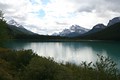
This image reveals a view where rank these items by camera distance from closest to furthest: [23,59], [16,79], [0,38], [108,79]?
[108,79] < [16,79] < [23,59] < [0,38]

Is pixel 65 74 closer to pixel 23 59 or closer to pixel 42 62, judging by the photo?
pixel 42 62

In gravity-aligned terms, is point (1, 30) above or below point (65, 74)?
above

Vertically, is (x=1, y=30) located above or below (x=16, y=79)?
above

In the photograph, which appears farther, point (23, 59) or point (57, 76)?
point (23, 59)

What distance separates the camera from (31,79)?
600 inches

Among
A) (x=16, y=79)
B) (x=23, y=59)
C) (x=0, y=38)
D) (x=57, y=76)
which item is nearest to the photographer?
(x=57, y=76)

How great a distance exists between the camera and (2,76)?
1480 cm

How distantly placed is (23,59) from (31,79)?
26.1ft

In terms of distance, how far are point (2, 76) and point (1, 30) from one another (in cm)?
4931

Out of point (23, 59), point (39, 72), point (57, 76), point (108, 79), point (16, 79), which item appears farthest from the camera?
point (23, 59)

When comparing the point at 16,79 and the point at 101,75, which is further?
the point at 16,79

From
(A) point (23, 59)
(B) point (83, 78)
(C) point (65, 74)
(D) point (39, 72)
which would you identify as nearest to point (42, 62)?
(D) point (39, 72)

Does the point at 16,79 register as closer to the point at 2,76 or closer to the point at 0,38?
the point at 2,76

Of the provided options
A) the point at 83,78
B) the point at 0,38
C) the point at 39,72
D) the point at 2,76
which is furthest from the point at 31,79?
the point at 0,38
